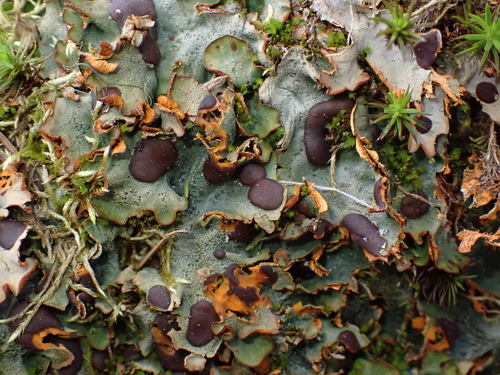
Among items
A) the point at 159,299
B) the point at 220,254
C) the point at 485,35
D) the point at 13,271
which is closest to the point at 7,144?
the point at 13,271

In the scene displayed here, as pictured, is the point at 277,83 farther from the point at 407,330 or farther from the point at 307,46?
the point at 407,330

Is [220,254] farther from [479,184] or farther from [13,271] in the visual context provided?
[479,184]

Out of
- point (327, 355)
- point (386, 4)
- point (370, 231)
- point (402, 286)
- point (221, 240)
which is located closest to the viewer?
point (386, 4)

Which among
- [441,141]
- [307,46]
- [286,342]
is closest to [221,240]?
[286,342]

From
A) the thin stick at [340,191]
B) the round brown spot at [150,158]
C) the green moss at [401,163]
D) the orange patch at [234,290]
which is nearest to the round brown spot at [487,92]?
the green moss at [401,163]

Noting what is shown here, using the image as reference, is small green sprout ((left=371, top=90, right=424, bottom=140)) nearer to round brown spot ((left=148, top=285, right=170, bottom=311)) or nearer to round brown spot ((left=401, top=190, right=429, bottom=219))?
round brown spot ((left=401, top=190, right=429, bottom=219))

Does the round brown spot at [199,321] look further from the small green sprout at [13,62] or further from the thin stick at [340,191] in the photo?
the small green sprout at [13,62]
